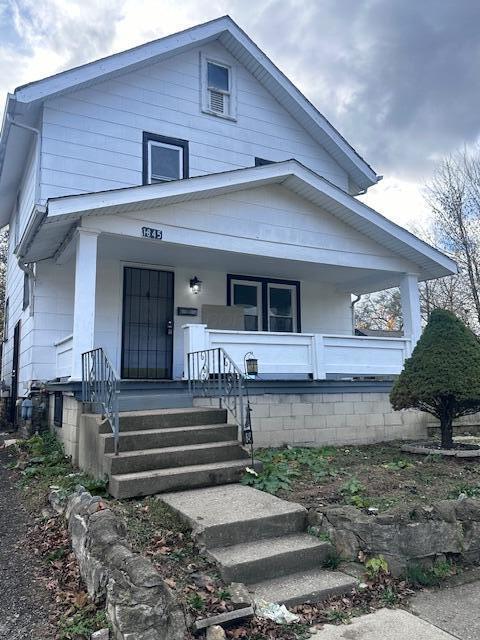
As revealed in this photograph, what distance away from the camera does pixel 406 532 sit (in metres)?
3.81

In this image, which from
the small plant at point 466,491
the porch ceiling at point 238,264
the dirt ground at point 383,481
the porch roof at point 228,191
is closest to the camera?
the dirt ground at point 383,481

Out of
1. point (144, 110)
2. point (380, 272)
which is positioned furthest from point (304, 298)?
point (144, 110)

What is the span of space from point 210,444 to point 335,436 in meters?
2.91

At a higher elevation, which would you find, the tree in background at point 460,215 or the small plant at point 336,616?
the tree in background at point 460,215

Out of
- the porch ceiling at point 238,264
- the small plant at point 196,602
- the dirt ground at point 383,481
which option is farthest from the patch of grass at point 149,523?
the porch ceiling at point 238,264

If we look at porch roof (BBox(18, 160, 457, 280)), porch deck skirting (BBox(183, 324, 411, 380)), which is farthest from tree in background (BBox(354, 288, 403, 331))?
porch deck skirting (BBox(183, 324, 411, 380))

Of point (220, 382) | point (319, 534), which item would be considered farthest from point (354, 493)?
point (220, 382)

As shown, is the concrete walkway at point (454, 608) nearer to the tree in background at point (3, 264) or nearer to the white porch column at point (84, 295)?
the white porch column at point (84, 295)

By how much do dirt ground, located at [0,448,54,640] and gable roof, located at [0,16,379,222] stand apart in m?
6.99

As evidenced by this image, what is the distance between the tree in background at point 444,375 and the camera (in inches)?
253

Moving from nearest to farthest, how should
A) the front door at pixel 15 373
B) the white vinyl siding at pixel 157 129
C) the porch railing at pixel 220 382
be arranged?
the porch railing at pixel 220 382 → the white vinyl siding at pixel 157 129 → the front door at pixel 15 373

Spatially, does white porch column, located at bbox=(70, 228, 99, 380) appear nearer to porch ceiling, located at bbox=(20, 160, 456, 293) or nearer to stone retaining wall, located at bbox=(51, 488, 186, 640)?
porch ceiling, located at bbox=(20, 160, 456, 293)

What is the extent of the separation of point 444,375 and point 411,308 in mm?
3362

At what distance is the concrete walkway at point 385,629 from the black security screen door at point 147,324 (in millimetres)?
6837
